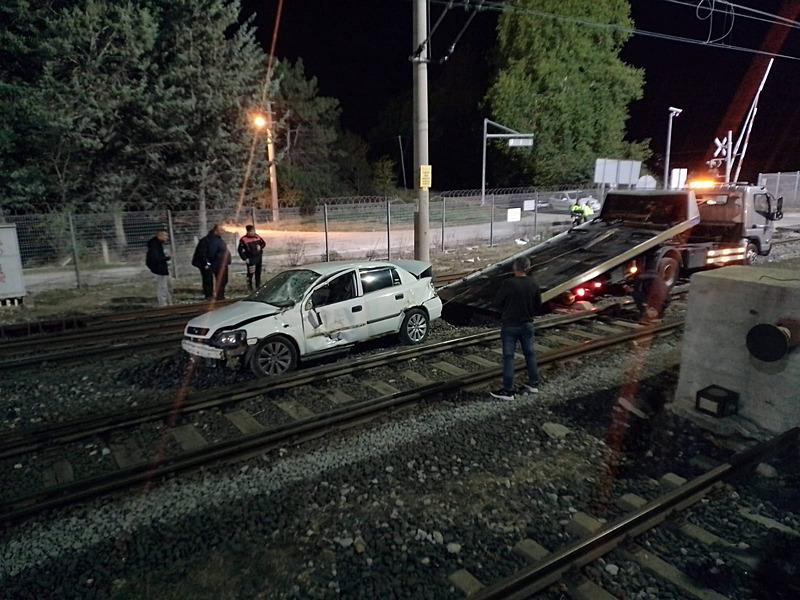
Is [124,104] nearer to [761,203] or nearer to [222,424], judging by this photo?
[222,424]

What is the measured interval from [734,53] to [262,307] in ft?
186

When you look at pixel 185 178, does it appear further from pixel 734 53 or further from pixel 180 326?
pixel 734 53

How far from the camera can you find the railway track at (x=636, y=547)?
373cm

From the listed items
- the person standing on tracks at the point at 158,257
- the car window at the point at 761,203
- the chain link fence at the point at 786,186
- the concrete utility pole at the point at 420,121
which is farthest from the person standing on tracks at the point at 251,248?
the chain link fence at the point at 786,186

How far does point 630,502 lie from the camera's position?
4.72m

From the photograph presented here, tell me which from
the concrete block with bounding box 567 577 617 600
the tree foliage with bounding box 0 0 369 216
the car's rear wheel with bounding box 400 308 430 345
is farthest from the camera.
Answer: the tree foliage with bounding box 0 0 369 216

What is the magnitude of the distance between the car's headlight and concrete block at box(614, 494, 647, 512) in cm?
523

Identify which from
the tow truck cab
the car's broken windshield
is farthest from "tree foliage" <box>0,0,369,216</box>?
the tow truck cab

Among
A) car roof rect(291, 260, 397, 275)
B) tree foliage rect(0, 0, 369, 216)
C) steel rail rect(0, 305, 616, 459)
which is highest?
tree foliage rect(0, 0, 369, 216)

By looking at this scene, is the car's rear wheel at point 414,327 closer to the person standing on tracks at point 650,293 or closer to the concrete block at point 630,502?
the person standing on tracks at point 650,293

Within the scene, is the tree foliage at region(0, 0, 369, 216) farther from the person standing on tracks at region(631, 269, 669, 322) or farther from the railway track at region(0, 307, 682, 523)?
the person standing on tracks at region(631, 269, 669, 322)

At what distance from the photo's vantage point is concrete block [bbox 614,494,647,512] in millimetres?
4656

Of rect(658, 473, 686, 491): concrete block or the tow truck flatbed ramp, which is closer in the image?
rect(658, 473, 686, 491): concrete block

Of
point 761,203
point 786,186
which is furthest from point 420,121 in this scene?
point 786,186
